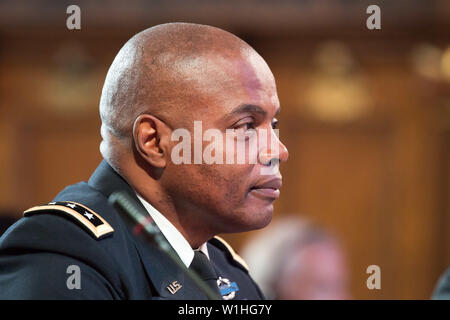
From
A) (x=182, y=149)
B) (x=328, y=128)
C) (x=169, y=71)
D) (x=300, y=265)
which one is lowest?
(x=300, y=265)

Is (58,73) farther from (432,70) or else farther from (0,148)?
(432,70)

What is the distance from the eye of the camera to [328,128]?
5.18 metres

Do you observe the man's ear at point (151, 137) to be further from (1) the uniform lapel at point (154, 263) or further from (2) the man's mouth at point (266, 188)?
(2) the man's mouth at point (266, 188)

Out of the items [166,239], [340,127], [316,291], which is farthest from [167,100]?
[340,127]

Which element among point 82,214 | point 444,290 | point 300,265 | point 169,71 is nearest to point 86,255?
point 82,214

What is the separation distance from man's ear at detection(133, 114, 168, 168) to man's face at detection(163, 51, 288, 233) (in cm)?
3

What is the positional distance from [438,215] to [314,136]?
101 centimetres

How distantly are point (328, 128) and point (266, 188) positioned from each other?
3621 millimetres

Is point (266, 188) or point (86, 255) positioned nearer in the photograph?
point (86, 255)

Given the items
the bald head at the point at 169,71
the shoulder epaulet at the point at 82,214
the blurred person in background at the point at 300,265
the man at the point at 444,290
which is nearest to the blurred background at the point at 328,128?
the blurred person in background at the point at 300,265

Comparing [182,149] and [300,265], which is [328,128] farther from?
[182,149]

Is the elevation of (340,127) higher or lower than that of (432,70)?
lower

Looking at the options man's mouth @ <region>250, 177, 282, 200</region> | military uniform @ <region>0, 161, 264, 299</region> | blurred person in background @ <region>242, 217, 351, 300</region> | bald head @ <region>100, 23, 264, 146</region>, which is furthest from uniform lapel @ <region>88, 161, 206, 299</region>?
blurred person in background @ <region>242, 217, 351, 300</region>
